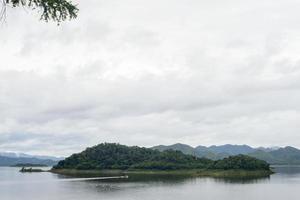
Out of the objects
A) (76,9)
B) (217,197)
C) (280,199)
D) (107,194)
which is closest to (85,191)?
(107,194)

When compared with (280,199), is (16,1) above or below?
above

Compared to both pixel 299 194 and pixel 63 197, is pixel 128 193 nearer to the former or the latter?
pixel 63 197

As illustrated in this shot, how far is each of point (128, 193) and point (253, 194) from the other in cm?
3090

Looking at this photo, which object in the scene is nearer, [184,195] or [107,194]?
[184,195]

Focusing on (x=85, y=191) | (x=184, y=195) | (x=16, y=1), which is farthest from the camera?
(x=85, y=191)

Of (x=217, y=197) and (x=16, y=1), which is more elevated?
(x=16, y=1)

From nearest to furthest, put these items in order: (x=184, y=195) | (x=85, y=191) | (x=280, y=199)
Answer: (x=280, y=199), (x=184, y=195), (x=85, y=191)

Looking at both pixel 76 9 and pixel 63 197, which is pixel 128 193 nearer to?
pixel 63 197

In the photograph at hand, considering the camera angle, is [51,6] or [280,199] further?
[280,199]

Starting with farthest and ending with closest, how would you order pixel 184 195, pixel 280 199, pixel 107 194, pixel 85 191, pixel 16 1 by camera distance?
pixel 85 191, pixel 107 194, pixel 184 195, pixel 280 199, pixel 16 1

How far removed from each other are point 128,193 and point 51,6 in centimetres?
10611

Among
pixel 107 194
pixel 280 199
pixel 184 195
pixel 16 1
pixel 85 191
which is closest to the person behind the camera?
pixel 16 1

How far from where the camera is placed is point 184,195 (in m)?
109

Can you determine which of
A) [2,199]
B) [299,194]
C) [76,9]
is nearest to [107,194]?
[2,199]
